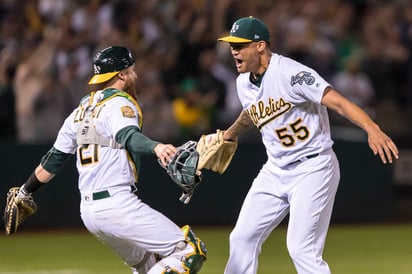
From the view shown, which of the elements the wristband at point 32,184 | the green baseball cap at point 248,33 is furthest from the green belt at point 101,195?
the green baseball cap at point 248,33

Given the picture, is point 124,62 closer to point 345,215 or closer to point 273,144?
point 273,144

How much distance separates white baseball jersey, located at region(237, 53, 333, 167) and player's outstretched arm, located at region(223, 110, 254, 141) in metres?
0.38

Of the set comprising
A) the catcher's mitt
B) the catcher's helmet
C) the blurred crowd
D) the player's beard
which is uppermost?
the catcher's helmet

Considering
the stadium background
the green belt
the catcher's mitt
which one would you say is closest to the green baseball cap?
the catcher's mitt

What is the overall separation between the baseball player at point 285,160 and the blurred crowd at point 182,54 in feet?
21.1

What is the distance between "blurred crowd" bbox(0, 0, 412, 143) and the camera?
13828 mm

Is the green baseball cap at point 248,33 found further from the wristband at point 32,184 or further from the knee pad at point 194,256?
the wristband at point 32,184

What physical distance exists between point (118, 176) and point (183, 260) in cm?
79

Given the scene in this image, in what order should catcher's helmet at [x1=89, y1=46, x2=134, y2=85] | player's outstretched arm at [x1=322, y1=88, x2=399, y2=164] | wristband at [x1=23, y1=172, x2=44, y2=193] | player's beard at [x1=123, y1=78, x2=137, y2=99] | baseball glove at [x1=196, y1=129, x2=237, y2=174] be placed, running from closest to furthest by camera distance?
player's outstretched arm at [x1=322, y1=88, x2=399, y2=164] → catcher's helmet at [x1=89, y1=46, x2=134, y2=85] → player's beard at [x1=123, y1=78, x2=137, y2=99] → wristband at [x1=23, y1=172, x2=44, y2=193] → baseball glove at [x1=196, y1=129, x2=237, y2=174]

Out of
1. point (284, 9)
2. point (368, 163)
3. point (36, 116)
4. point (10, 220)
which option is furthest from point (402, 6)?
point (10, 220)

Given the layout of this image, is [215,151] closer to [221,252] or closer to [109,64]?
[109,64]

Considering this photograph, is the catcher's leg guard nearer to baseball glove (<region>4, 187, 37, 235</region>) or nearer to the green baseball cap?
baseball glove (<region>4, 187, 37, 235</region>)

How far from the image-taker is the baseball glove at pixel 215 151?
27.3ft

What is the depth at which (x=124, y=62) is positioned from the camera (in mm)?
7113
